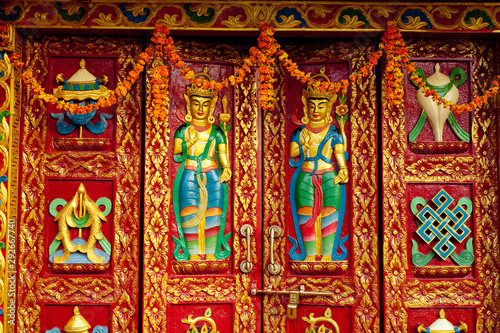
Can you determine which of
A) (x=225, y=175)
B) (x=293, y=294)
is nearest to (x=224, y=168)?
(x=225, y=175)

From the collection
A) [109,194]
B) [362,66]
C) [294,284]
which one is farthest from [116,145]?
[362,66]

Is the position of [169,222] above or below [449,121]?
below

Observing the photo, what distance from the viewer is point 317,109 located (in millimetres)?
4188

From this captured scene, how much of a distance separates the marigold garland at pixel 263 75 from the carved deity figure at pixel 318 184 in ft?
1.03

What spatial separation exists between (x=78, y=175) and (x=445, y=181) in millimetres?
2965

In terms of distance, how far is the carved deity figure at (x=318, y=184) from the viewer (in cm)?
414

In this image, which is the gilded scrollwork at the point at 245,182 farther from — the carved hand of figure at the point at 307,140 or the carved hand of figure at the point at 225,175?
the carved hand of figure at the point at 307,140

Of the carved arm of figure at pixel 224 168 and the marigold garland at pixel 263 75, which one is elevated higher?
the marigold garland at pixel 263 75

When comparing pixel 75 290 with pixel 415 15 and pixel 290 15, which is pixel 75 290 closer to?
pixel 290 15

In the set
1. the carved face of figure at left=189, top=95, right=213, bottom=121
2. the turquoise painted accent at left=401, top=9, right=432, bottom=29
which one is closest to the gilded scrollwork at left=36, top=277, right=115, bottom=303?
the carved face of figure at left=189, top=95, right=213, bottom=121

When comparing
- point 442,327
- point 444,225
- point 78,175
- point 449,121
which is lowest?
point 442,327

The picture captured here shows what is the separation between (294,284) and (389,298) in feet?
2.47

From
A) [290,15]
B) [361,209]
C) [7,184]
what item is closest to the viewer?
[7,184]

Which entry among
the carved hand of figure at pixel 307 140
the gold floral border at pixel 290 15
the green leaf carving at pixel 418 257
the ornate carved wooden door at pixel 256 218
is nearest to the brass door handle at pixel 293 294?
Answer: the ornate carved wooden door at pixel 256 218
